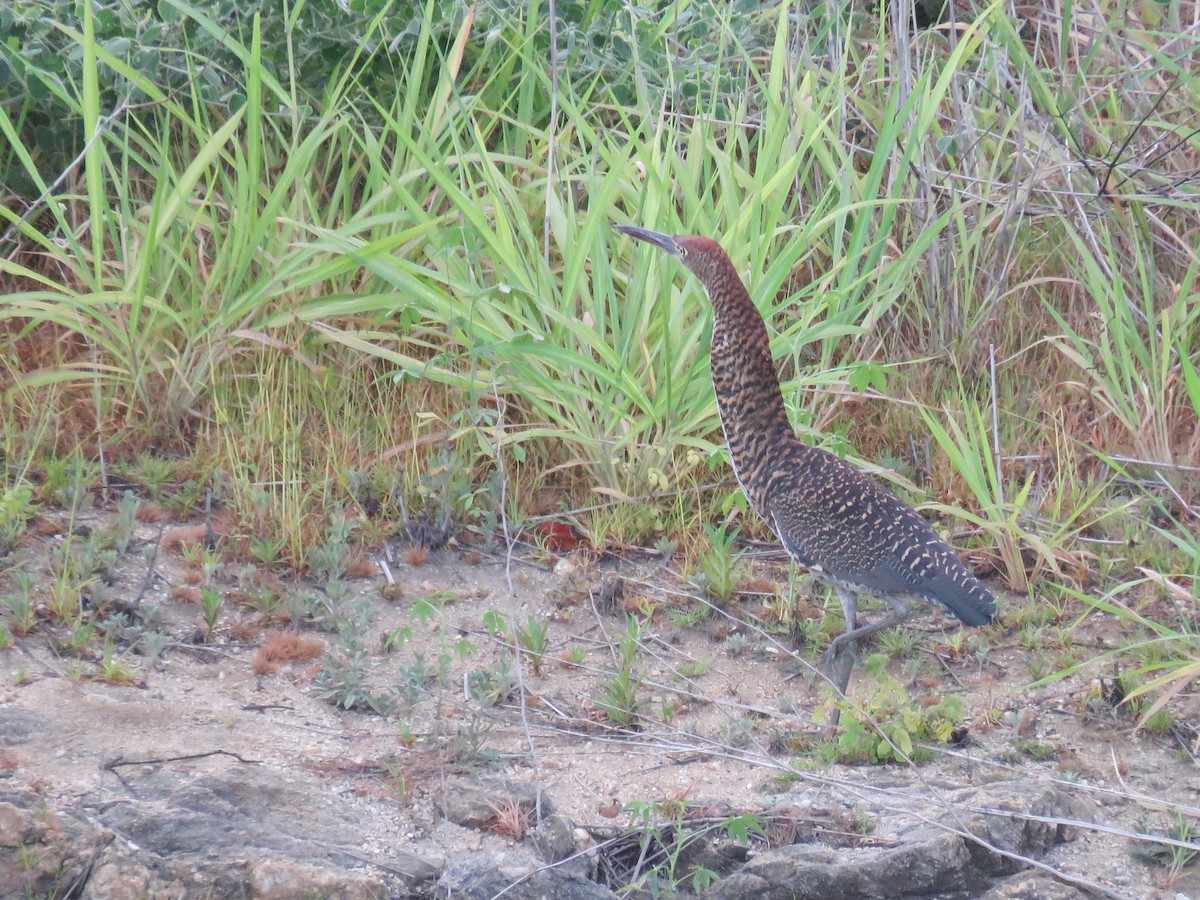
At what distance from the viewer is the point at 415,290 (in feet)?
14.4

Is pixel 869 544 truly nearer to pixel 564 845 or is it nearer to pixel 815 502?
pixel 815 502

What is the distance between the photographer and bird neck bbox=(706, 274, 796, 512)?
3988 mm

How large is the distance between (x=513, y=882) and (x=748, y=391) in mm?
1755

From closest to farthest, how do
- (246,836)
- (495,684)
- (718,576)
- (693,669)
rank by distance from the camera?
1. (246,836)
2. (495,684)
3. (693,669)
4. (718,576)

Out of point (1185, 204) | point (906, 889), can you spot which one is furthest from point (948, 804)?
point (1185, 204)

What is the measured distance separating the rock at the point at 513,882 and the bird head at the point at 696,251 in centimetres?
191

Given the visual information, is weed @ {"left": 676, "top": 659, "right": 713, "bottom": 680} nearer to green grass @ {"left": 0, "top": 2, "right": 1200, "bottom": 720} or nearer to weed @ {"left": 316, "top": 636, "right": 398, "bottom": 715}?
green grass @ {"left": 0, "top": 2, "right": 1200, "bottom": 720}

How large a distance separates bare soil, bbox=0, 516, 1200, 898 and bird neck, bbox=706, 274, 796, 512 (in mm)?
510

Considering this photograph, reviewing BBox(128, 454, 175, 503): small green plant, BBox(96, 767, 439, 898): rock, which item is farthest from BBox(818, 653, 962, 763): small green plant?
BBox(128, 454, 175, 503): small green plant

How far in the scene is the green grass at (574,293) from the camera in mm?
4422

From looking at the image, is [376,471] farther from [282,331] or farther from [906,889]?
[906,889]

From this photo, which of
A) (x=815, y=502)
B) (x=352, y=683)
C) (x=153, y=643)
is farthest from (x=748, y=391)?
(x=153, y=643)

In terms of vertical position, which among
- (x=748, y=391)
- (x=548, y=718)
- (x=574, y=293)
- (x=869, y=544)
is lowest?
(x=548, y=718)

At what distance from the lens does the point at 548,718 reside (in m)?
3.59
